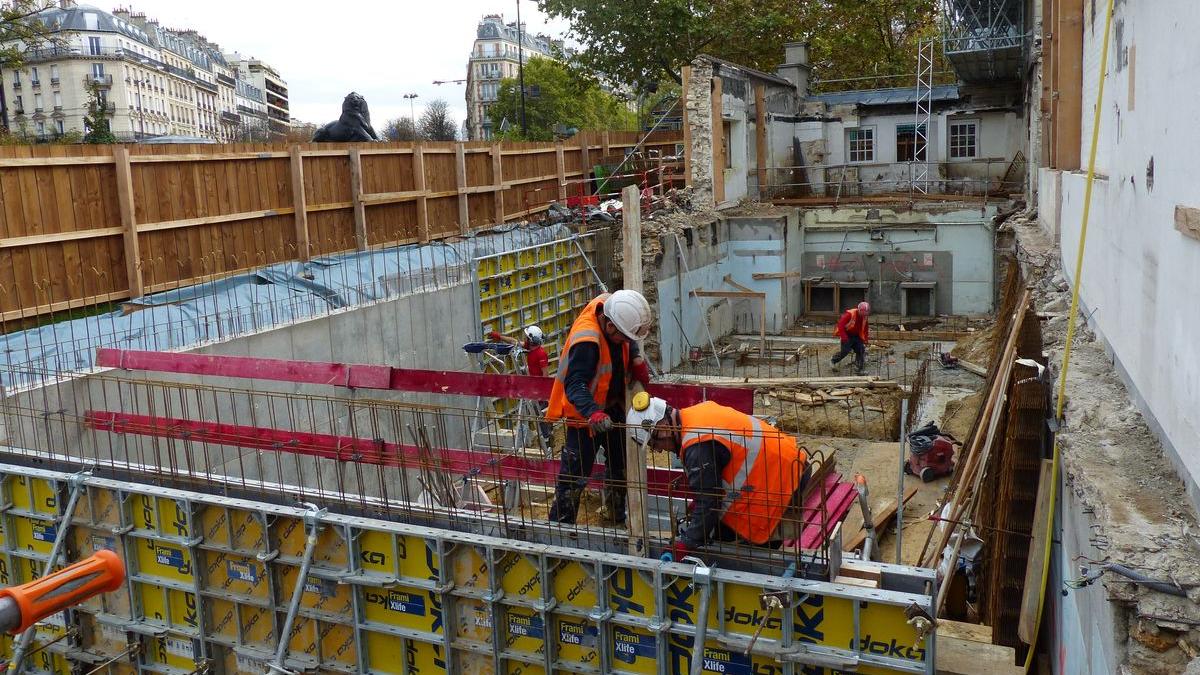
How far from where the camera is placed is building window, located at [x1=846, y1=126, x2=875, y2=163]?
1099 inches

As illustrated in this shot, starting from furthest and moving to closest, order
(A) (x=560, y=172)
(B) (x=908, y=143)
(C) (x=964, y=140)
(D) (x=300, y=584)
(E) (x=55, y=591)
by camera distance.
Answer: (B) (x=908, y=143) < (C) (x=964, y=140) < (A) (x=560, y=172) < (D) (x=300, y=584) < (E) (x=55, y=591)

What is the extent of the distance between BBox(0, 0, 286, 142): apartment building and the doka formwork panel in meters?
61.5

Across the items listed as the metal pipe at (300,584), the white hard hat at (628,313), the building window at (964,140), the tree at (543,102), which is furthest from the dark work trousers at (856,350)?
the tree at (543,102)

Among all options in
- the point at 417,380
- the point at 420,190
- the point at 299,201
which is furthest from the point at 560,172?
the point at 417,380

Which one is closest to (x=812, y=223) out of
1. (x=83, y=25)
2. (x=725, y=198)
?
(x=725, y=198)

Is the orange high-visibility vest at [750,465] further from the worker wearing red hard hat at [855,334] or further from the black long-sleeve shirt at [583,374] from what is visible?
the worker wearing red hard hat at [855,334]

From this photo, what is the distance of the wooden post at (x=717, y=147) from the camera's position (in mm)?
21656

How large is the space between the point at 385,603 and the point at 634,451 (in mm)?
2348

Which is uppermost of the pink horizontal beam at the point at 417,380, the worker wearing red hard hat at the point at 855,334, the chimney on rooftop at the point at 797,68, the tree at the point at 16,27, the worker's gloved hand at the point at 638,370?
the tree at the point at 16,27

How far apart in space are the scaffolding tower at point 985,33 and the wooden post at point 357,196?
13826 mm

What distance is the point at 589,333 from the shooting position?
6453mm

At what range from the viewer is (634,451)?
5.82 m

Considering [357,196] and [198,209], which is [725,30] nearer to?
[357,196]

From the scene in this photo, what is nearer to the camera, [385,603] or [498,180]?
[385,603]
